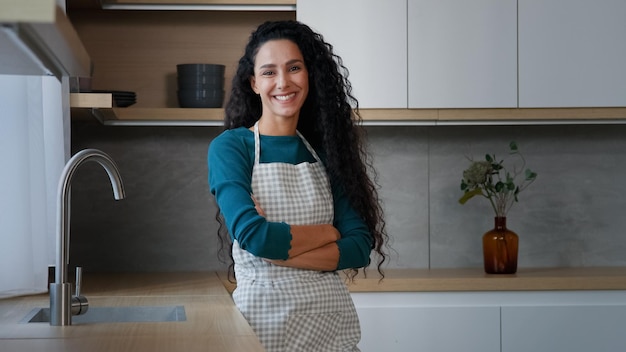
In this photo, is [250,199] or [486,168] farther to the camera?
[486,168]

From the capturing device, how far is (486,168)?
3.49m

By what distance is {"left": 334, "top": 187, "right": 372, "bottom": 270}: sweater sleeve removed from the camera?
2.22 meters

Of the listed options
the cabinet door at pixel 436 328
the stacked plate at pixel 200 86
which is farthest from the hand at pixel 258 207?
the stacked plate at pixel 200 86

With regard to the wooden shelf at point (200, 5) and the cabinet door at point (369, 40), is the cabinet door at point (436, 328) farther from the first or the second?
the wooden shelf at point (200, 5)

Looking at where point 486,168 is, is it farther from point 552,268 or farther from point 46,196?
point 46,196

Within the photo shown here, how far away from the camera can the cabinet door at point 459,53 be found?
3389mm

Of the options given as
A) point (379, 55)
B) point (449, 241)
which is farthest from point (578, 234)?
point (379, 55)

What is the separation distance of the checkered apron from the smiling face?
0.08m

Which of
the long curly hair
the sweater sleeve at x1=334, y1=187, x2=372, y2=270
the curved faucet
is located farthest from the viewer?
the long curly hair

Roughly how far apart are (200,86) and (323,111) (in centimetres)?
118

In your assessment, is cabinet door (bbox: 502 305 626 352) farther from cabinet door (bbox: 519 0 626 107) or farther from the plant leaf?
cabinet door (bbox: 519 0 626 107)

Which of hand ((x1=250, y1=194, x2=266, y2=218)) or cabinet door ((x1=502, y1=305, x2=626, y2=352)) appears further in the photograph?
cabinet door ((x1=502, y1=305, x2=626, y2=352))

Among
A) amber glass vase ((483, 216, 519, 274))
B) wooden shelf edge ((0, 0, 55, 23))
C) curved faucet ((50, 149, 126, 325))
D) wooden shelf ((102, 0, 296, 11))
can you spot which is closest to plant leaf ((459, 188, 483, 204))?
amber glass vase ((483, 216, 519, 274))

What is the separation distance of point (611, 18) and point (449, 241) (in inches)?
42.3
